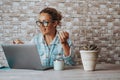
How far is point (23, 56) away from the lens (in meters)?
1.67

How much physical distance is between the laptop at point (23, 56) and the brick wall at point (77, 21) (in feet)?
2.86

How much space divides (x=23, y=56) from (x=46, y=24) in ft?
2.28

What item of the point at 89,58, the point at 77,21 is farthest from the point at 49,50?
the point at 89,58

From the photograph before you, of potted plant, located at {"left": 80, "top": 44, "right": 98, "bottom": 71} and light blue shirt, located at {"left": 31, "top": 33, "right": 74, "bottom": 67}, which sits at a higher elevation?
potted plant, located at {"left": 80, "top": 44, "right": 98, "bottom": 71}

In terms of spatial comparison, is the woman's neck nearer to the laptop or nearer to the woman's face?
the woman's face

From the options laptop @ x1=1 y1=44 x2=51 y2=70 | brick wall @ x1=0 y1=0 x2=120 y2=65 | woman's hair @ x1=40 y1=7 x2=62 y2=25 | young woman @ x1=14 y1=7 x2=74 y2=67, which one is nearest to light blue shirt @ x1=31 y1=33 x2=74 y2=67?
young woman @ x1=14 y1=7 x2=74 y2=67

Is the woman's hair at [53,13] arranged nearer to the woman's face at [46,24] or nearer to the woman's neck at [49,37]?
the woman's face at [46,24]

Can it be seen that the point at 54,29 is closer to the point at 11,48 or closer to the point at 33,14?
the point at 33,14

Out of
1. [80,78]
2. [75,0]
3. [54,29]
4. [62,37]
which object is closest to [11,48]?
[62,37]

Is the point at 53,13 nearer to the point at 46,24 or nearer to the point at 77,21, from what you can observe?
the point at 46,24

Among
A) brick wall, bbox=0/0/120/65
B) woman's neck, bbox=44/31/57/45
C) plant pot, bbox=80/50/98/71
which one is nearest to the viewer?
plant pot, bbox=80/50/98/71

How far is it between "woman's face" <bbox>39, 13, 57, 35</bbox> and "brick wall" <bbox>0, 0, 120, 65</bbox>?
290 millimetres

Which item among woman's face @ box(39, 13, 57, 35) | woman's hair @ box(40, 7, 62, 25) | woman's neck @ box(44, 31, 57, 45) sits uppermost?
woman's hair @ box(40, 7, 62, 25)

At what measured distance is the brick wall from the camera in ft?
8.50
